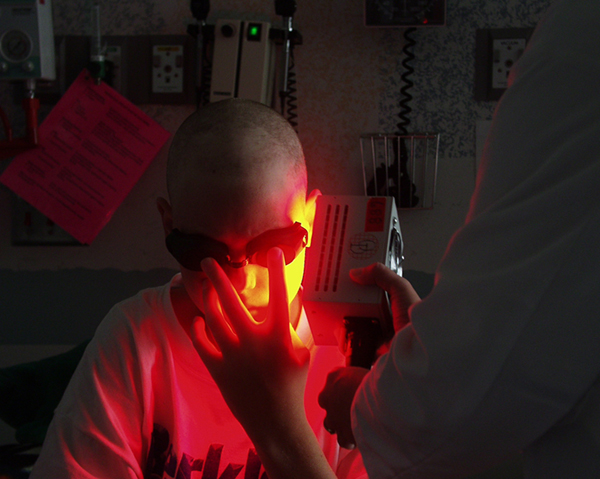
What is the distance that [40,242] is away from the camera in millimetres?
1818

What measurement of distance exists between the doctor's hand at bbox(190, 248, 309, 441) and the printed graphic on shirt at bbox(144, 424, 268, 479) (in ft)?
0.82

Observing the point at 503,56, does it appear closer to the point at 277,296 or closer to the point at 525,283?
the point at 277,296

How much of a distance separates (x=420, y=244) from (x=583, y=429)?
1.21 meters

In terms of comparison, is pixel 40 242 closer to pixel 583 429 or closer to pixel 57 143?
pixel 57 143

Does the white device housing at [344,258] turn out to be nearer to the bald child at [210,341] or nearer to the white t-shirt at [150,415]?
the bald child at [210,341]

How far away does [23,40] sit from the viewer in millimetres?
1660

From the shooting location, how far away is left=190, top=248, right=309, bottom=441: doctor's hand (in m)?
0.80

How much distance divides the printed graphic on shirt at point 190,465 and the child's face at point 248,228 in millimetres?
307

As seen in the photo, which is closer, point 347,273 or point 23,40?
point 347,273

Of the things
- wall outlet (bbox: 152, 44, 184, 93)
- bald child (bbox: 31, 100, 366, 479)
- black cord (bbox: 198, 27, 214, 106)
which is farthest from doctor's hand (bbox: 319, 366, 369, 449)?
wall outlet (bbox: 152, 44, 184, 93)

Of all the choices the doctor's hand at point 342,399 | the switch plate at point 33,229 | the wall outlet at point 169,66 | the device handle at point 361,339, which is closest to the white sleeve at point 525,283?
the doctor's hand at point 342,399

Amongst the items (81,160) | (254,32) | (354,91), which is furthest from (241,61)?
(81,160)

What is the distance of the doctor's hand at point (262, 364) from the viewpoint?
Answer: 80 cm

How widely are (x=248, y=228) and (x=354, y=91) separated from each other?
971mm
